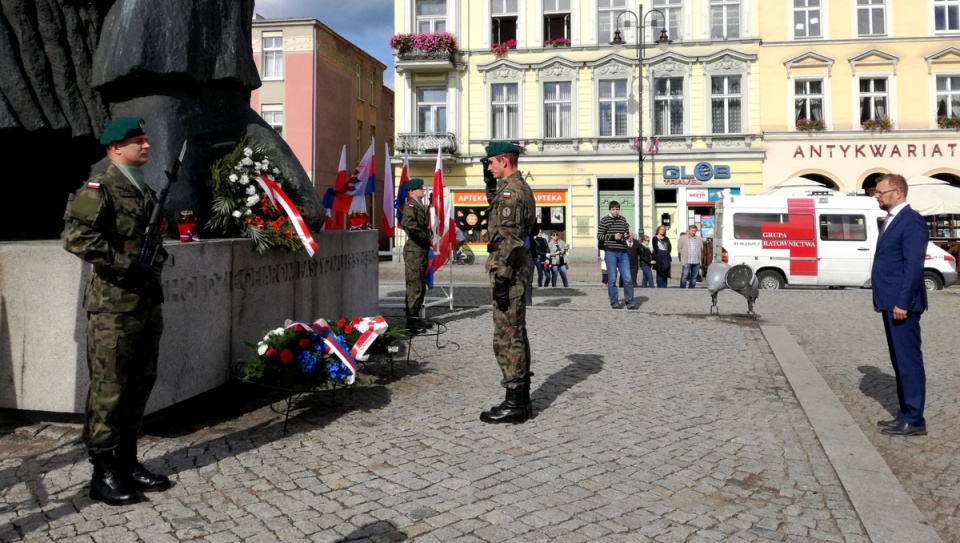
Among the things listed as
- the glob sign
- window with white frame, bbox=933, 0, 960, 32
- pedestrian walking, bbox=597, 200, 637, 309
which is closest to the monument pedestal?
pedestrian walking, bbox=597, 200, 637, 309

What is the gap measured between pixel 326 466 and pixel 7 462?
5.66 feet

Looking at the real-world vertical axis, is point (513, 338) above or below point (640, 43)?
below

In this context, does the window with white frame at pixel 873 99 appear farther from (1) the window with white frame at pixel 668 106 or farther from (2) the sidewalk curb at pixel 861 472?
(2) the sidewalk curb at pixel 861 472

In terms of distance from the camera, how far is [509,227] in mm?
5277

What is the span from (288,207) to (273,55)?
106ft

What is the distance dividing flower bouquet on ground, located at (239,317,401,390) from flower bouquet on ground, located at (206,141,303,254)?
913 mm

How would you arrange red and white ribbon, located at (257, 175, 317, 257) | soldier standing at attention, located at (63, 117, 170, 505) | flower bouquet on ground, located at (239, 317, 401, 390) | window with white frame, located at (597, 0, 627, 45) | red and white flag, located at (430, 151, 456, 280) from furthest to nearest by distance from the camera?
window with white frame, located at (597, 0, 627, 45) → red and white flag, located at (430, 151, 456, 280) → red and white ribbon, located at (257, 175, 317, 257) → flower bouquet on ground, located at (239, 317, 401, 390) → soldier standing at attention, located at (63, 117, 170, 505)

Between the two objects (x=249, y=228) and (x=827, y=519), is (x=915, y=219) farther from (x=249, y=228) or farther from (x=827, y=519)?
(x=249, y=228)

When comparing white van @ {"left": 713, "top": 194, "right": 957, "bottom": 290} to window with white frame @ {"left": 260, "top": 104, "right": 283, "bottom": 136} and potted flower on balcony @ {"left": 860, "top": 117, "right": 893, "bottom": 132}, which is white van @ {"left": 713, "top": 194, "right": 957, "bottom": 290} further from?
window with white frame @ {"left": 260, "top": 104, "right": 283, "bottom": 136}

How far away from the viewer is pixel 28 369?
446 cm

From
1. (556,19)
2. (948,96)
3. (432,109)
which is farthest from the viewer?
(432,109)

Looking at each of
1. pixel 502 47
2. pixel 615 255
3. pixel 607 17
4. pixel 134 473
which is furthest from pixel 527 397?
pixel 607 17

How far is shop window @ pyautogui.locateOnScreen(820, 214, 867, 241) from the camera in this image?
1752 cm

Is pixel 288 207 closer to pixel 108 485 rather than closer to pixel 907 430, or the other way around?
pixel 108 485
